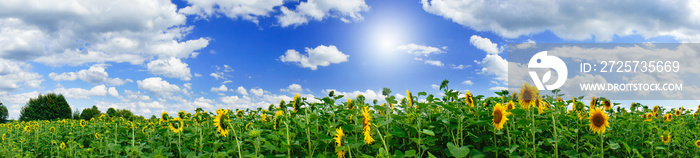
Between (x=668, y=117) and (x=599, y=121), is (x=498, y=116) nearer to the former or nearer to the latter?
(x=599, y=121)

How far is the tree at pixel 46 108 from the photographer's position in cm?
4253

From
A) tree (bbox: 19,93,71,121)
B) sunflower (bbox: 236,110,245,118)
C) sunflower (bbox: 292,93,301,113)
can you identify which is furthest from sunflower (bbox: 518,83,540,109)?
tree (bbox: 19,93,71,121)

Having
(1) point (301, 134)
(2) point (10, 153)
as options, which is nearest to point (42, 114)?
(2) point (10, 153)

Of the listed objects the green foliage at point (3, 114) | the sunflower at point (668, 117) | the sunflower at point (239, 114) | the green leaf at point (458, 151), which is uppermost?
the sunflower at point (239, 114)

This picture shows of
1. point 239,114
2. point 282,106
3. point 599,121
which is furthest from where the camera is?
point 239,114

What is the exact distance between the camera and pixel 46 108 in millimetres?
43594

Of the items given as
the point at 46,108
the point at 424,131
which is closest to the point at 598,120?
the point at 424,131

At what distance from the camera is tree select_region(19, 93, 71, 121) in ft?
140

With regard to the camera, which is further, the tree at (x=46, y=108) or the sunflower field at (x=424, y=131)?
the tree at (x=46, y=108)

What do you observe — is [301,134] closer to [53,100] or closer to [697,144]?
[697,144]

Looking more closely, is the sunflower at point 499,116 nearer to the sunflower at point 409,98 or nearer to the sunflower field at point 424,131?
the sunflower field at point 424,131

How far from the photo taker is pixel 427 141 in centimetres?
279

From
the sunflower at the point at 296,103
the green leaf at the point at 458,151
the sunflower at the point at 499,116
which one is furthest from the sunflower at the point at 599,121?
the sunflower at the point at 296,103

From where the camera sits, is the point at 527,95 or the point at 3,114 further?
the point at 3,114
